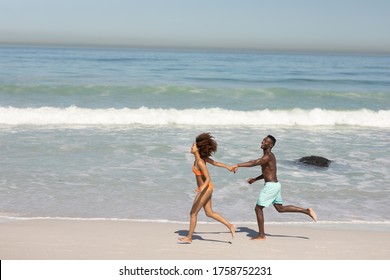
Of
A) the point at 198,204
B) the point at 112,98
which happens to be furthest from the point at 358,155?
the point at 112,98

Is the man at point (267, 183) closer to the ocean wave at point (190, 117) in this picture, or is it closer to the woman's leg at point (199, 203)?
the woman's leg at point (199, 203)

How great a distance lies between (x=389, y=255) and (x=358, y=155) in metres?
7.83

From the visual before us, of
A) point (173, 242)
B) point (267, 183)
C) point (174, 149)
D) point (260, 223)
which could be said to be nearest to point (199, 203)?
point (173, 242)

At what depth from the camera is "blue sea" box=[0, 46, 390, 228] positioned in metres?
8.91

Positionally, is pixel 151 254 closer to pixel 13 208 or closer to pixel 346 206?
pixel 13 208

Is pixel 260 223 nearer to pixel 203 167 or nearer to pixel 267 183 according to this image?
pixel 267 183

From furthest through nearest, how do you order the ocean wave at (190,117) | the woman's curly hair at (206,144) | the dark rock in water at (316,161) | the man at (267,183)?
the ocean wave at (190,117)
the dark rock in water at (316,161)
the man at (267,183)
the woman's curly hair at (206,144)

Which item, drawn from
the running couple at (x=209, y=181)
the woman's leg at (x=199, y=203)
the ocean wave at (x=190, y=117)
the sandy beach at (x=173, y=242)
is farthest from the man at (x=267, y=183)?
the ocean wave at (x=190, y=117)

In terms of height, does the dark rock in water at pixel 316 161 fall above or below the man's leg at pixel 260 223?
below

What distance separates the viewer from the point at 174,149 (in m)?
14.1

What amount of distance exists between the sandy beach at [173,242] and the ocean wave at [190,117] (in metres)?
12.5

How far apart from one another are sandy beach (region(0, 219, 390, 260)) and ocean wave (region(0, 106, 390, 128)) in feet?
41.0

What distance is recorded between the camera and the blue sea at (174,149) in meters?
8.91

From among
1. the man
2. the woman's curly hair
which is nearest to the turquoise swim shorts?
the man
